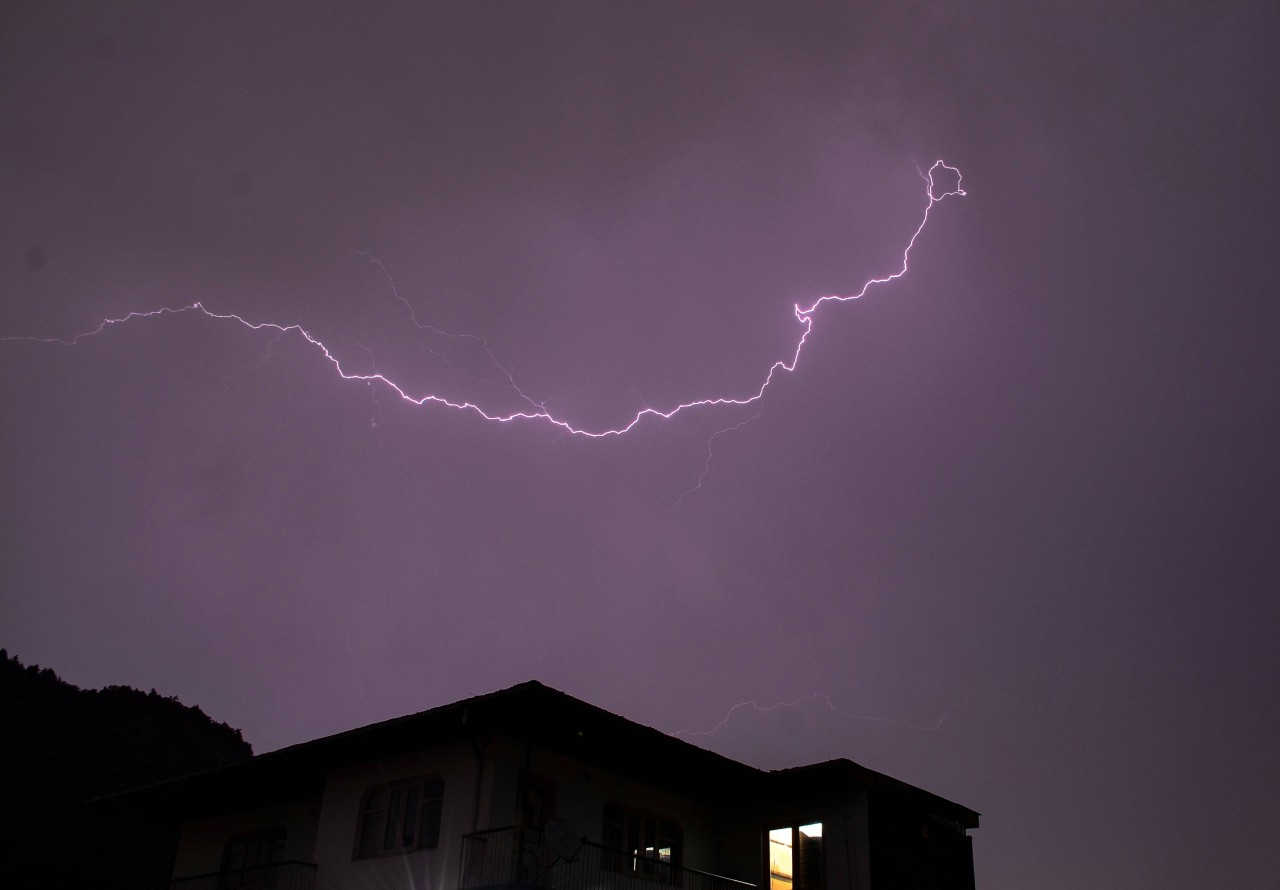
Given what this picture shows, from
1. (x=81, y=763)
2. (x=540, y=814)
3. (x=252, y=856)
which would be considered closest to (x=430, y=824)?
(x=540, y=814)

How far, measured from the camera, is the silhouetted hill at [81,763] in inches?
1286

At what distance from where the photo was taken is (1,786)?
33.1 m

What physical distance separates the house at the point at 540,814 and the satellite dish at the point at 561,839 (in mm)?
26

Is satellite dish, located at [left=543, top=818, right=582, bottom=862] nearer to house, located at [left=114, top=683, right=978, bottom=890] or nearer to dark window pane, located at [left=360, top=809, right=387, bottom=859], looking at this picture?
house, located at [left=114, top=683, right=978, bottom=890]

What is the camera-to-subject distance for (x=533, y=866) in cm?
1476

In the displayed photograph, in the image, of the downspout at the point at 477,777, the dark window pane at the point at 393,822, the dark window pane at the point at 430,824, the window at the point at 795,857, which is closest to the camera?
the downspout at the point at 477,777

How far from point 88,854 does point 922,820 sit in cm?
2716

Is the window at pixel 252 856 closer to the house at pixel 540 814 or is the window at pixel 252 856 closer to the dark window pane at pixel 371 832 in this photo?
the house at pixel 540 814

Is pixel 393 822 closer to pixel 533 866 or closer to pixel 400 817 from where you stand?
pixel 400 817

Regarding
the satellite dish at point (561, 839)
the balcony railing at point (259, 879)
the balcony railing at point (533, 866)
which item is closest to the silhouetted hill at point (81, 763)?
the balcony railing at point (259, 879)

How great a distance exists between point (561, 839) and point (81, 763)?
91.6 feet

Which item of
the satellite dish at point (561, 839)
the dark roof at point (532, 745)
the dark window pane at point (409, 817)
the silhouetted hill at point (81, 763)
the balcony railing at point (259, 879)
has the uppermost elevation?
the silhouetted hill at point (81, 763)

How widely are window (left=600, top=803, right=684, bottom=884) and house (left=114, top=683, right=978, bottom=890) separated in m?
0.03

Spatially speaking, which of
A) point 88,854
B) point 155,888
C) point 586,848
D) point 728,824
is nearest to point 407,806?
point 586,848
